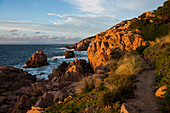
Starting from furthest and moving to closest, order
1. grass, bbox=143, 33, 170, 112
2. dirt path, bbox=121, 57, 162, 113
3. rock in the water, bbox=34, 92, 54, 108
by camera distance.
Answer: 1. rock in the water, bbox=34, 92, 54, 108
2. grass, bbox=143, 33, 170, 112
3. dirt path, bbox=121, 57, 162, 113

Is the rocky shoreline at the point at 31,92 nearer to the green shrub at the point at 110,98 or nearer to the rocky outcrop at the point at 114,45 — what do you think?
the green shrub at the point at 110,98

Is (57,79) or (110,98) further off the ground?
(110,98)

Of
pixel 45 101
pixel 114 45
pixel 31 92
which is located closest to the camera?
pixel 45 101

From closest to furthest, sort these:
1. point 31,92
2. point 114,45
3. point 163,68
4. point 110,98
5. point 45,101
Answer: point 110,98, point 163,68, point 45,101, point 31,92, point 114,45

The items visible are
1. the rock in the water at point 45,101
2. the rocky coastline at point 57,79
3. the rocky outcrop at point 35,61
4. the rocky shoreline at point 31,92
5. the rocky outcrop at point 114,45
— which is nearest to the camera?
the rock in the water at point 45,101

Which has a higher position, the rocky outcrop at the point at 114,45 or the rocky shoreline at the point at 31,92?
the rocky outcrop at the point at 114,45

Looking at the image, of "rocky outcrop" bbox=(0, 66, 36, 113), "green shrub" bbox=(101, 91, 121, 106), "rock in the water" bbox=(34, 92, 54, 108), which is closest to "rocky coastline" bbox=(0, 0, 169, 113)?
"rocky outcrop" bbox=(0, 66, 36, 113)

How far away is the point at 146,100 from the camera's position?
4465mm

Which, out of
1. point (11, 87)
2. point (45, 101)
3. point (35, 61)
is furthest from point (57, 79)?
point (35, 61)

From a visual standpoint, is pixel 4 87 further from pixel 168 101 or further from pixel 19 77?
pixel 168 101

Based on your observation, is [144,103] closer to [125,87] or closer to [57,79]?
[125,87]

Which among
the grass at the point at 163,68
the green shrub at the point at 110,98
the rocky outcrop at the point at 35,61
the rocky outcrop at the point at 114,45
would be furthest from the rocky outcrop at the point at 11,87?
the rocky outcrop at the point at 35,61

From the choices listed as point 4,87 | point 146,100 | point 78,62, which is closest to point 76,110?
point 146,100

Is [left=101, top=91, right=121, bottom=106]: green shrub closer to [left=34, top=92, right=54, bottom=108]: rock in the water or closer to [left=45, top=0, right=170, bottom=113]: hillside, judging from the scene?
[left=45, top=0, right=170, bottom=113]: hillside
